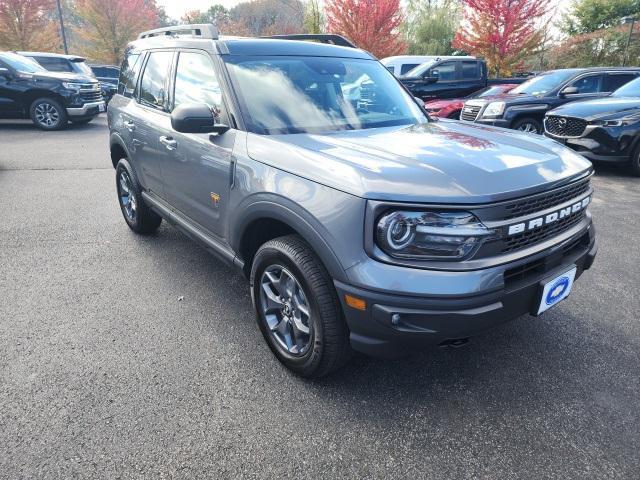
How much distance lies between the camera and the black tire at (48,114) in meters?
11.1

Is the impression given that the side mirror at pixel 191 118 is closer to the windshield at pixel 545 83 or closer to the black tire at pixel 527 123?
the black tire at pixel 527 123

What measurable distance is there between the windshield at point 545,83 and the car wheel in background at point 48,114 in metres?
11.0

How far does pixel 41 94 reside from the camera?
11047 mm

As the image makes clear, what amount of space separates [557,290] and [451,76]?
1118 cm

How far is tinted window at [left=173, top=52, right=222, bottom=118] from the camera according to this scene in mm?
2779

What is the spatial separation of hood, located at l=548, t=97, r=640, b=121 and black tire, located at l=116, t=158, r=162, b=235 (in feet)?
20.8

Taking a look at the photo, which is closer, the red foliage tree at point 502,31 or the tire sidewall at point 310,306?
the tire sidewall at point 310,306

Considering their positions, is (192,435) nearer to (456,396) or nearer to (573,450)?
(456,396)

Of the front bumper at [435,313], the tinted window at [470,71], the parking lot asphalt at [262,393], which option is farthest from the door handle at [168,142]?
the tinted window at [470,71]

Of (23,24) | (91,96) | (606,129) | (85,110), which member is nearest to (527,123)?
(606,129)

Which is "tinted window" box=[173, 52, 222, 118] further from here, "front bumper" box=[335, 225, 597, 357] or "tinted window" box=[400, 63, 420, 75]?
"tinted window" box=[400, 63, 420, 75]

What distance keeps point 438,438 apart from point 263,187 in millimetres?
1483

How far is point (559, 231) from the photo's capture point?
7.30 feet

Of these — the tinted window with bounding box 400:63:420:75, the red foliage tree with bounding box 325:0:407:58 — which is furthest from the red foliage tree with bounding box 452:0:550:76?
the tinted window with bounding box 400:63:420:75
